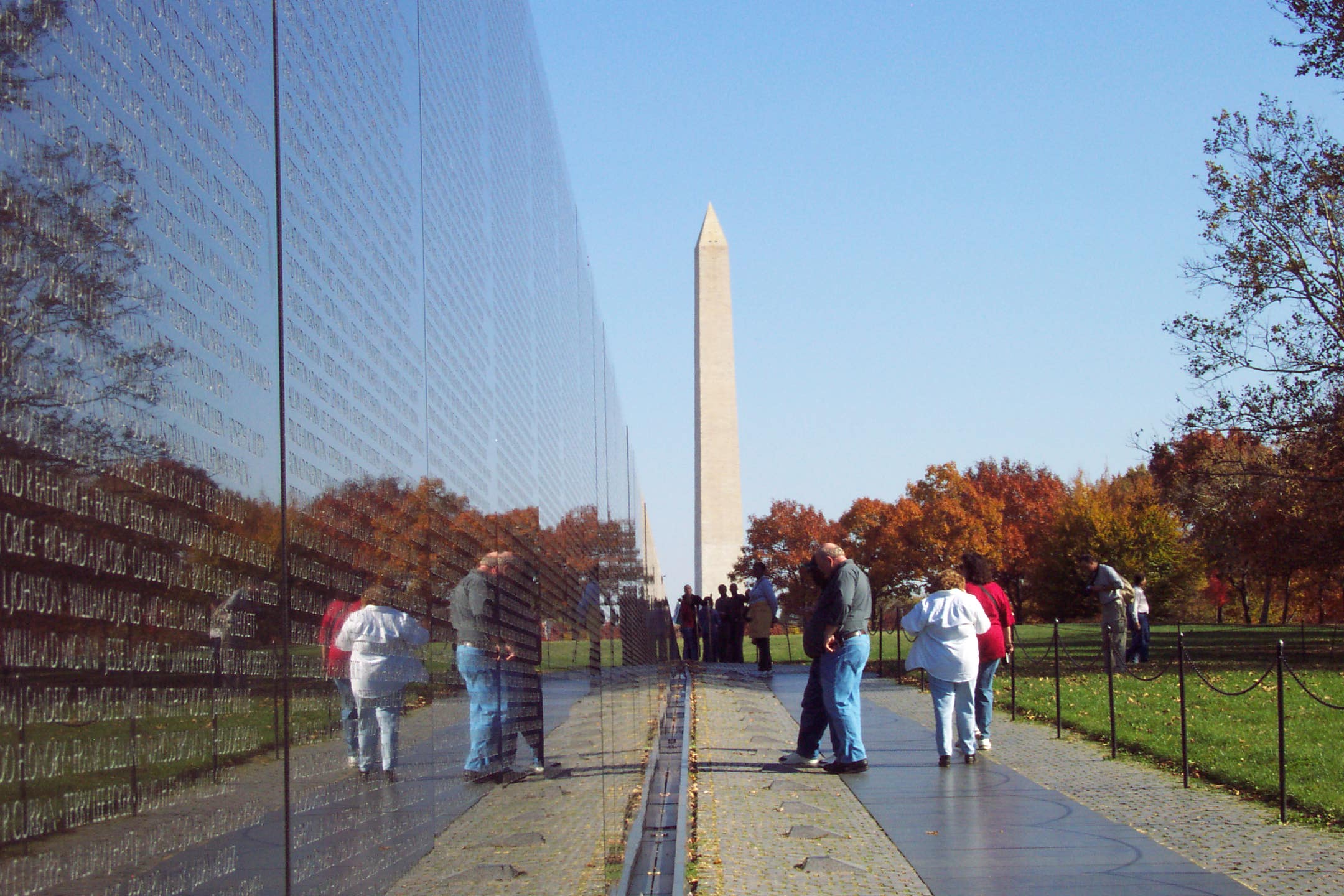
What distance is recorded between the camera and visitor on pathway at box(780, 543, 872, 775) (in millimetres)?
9336

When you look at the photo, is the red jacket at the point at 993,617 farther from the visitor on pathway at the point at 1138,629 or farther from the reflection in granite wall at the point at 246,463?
the visitor on pathway at the point at 1138,629

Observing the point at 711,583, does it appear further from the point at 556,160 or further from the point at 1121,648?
the point at 556,160

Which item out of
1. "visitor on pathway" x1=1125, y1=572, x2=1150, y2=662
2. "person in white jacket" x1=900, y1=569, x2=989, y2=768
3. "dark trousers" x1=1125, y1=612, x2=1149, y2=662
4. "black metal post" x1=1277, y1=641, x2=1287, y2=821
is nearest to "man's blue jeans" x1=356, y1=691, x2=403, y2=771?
"black metal post" x1=1277, y1=641, x2=1287, y2=821

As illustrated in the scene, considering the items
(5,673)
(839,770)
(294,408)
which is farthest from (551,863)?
(839,770)

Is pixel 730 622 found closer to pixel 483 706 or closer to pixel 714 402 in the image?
pixel 714 402

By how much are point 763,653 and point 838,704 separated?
10858 mm

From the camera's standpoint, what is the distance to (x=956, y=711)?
9844mm

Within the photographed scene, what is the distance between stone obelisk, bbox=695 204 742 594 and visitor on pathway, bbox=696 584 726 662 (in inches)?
331

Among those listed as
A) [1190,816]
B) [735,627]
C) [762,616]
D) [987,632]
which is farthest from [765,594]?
[1190,816]

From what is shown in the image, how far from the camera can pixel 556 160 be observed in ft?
15.5

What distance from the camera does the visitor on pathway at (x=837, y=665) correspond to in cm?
934

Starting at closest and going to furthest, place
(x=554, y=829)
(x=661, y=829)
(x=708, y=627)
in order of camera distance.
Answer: (x=554, y=829) → (x=661, y=829) → (x=708, y=627)

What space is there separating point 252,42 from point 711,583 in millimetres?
40874

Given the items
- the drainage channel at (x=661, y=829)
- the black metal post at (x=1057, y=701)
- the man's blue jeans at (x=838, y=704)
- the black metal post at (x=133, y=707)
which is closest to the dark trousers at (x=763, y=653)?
the black metal post at (x=1057, y=701)
